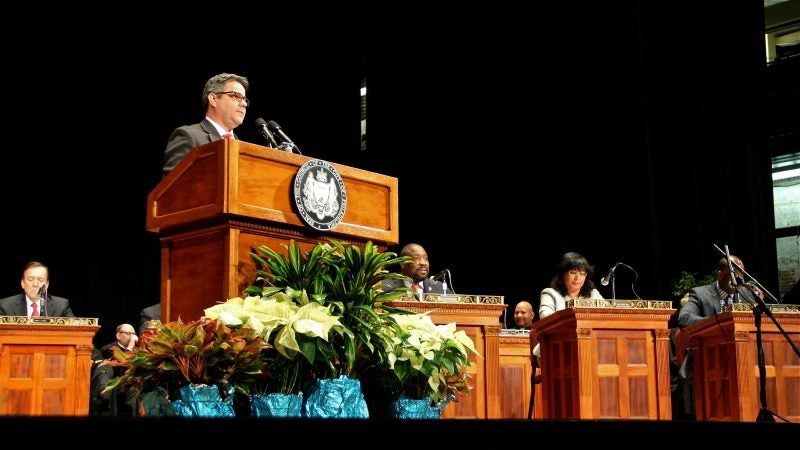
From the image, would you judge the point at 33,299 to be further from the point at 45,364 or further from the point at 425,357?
the point at 425,357

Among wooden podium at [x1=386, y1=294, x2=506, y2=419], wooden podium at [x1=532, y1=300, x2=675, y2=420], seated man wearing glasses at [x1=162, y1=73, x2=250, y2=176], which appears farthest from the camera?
wooden podium at [x1=532, y1=300, x2=675, y2=420]

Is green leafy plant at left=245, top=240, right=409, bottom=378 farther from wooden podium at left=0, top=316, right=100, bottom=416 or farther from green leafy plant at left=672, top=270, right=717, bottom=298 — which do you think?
green leafy plant at left=672, top=270, right=717, bottom=298

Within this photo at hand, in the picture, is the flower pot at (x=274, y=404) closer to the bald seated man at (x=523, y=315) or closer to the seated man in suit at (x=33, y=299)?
the seated man in suit at (x=33, y=299)

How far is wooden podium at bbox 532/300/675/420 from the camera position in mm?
5234

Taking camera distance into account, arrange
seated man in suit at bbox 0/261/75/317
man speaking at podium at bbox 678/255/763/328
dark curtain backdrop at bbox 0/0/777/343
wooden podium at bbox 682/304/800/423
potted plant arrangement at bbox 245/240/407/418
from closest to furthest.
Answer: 1. potted plant arrangement at bbox 245/240/407/418
2. wooden podium at bbox 682/304/800/423
3. man speaking at podium at bbox 678/255/763/328
4. seated man in suit at bbox 0/261/75/317
5. dark curtain backdrop at bbox 0/0/777/343

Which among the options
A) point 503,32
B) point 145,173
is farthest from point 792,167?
point 145,173

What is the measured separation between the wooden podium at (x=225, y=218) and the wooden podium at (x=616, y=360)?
244 cm

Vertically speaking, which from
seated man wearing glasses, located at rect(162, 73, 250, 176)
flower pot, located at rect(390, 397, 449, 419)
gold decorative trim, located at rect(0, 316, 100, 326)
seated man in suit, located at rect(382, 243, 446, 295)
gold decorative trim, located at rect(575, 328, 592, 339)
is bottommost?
flower pot, located at rect(390, 397, 449, 419)

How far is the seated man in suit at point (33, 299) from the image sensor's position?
6793mm

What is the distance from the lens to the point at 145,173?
804 centimetres

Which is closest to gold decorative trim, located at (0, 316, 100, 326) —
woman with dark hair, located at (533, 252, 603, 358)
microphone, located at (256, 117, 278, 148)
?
woman with dark hair, located at (533, 252, 603, 358)

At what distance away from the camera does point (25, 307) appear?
22.7 feet

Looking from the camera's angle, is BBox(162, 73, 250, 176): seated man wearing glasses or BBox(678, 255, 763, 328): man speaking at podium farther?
BBox(678, 255, 763, 328): man speaking at podium

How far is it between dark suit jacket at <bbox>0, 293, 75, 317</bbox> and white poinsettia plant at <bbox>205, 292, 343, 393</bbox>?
4735mm
